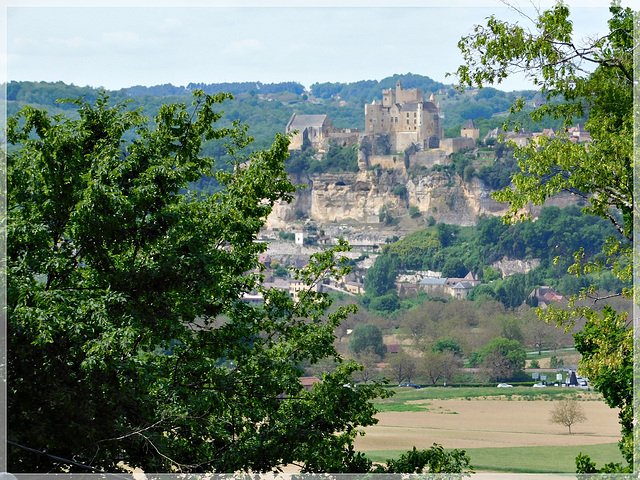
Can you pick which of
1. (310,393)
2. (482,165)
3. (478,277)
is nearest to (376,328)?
(478,277)

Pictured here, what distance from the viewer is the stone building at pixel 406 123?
77188 mm

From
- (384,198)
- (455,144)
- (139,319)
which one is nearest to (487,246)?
(384,198)

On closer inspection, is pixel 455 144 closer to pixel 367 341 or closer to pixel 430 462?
pixel 367 341

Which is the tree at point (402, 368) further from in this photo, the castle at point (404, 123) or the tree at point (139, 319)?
the castle at point (404, 123)

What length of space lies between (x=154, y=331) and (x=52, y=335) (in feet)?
2.03

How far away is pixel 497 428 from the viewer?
85.7ft

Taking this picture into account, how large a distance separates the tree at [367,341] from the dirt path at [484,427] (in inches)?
395

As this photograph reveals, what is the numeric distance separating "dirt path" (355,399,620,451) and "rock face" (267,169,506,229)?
142 ft

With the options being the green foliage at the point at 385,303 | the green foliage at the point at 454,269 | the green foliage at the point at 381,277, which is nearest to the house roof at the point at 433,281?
the green foliage at the point at 454,269

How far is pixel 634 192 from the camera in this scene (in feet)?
16.9

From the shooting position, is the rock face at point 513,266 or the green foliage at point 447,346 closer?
the green foliage at point 447,346

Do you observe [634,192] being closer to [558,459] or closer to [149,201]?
[149,201]

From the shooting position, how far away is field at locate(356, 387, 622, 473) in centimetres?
2080

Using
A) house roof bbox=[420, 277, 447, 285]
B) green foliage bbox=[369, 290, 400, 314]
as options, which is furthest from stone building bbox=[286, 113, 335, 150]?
green foliage bbox=[369, 290, 400, 314]
